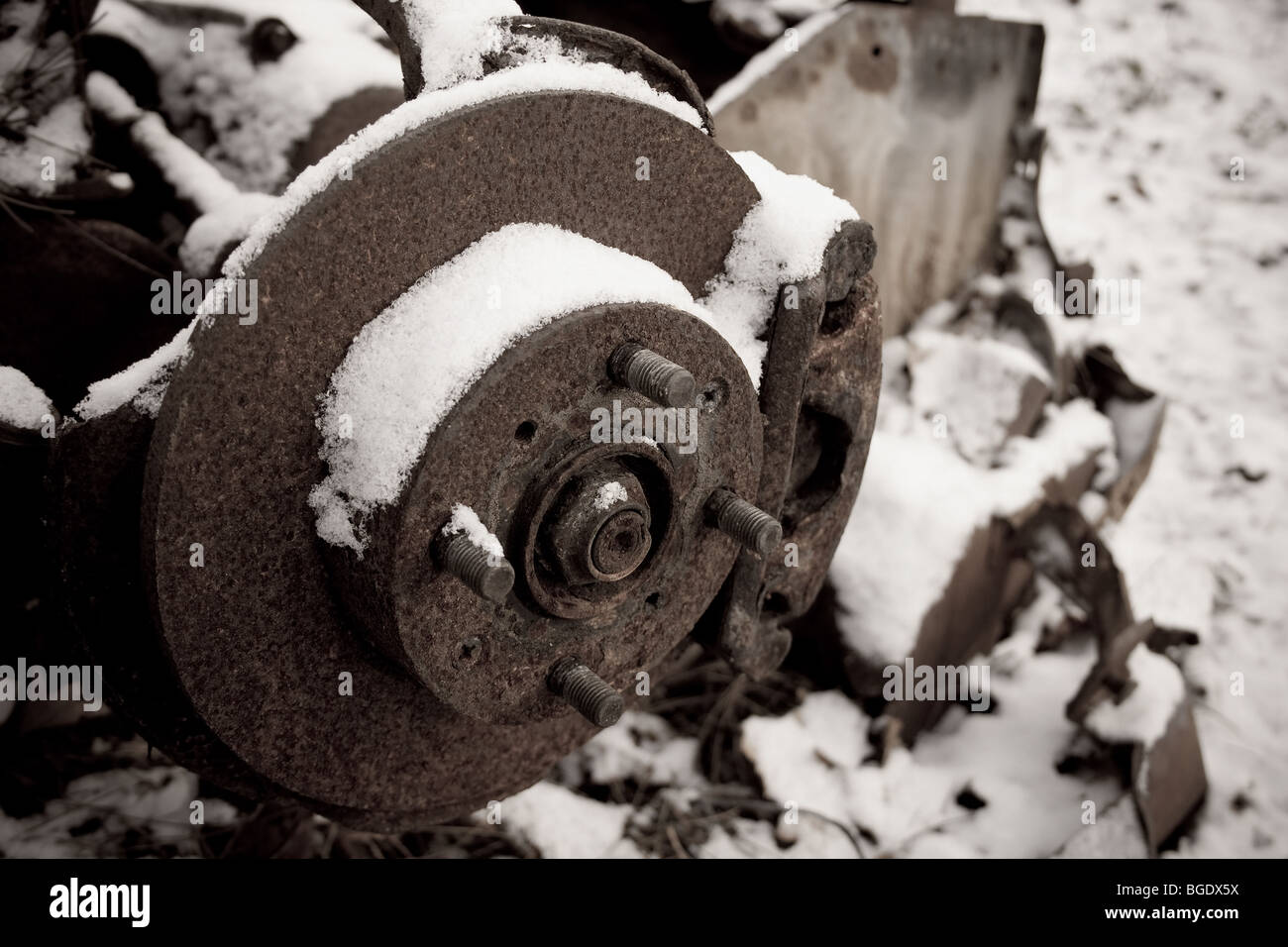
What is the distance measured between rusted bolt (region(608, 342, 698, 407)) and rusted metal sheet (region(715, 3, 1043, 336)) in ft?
4.34

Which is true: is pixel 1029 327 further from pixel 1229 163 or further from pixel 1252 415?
pixel 1229 163

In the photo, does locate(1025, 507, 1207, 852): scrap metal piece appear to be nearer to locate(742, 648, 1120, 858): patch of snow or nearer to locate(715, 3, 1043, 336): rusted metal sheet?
locate(742, 648, 1120, 858): patch of snow

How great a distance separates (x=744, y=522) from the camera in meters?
1.34

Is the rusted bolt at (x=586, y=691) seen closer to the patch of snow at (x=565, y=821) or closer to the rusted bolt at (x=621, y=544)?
the rusted bolt at (x=621, y=544)

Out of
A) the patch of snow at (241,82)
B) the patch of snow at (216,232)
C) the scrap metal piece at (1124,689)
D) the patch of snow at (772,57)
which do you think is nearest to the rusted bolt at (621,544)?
the patch of snow at (216,232)

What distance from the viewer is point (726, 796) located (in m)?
2.28

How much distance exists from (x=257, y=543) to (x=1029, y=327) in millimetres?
2520

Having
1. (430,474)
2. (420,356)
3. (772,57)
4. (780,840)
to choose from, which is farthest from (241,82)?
(780,840)

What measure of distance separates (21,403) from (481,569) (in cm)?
64

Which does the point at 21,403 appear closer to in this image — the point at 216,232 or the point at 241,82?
the point at 216,232

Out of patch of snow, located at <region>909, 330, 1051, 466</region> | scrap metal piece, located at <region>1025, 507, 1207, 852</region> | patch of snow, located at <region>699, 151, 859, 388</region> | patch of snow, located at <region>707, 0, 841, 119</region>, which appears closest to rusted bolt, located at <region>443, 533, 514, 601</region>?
patch of snow, located at <region>699, 151, 859, 388</region>

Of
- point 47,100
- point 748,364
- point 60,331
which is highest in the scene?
point 47,100

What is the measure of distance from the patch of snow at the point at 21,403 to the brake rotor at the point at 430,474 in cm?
29

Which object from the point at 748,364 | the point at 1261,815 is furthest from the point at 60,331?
the point at 1261,815
